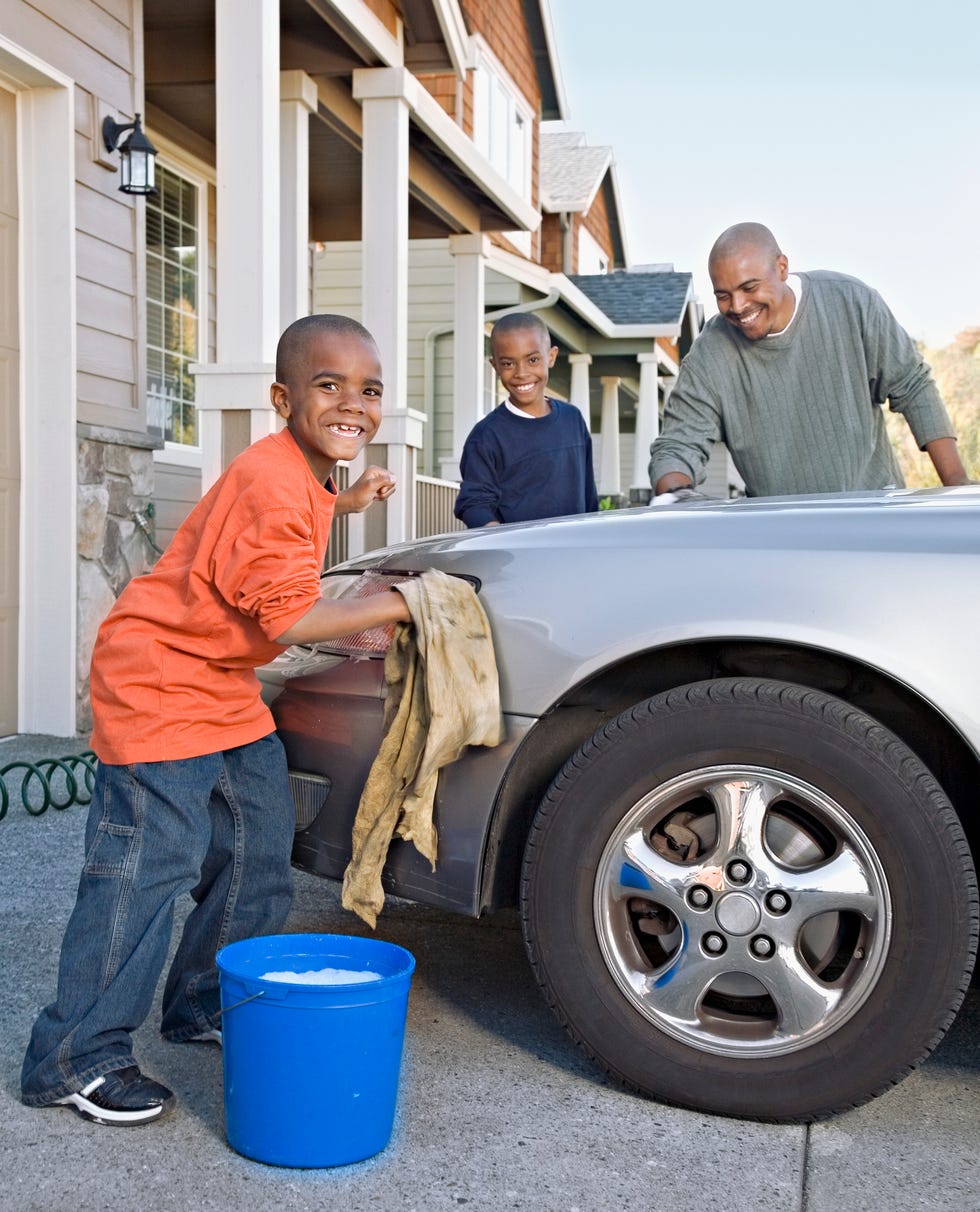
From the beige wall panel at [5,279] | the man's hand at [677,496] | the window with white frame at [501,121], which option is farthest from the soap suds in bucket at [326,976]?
the window with white frame at [501,121]

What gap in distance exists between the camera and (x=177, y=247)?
923cm

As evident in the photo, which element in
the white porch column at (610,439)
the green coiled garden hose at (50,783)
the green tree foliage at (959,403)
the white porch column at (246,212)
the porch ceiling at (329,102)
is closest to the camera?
the green coiled garden hose at (50,783)

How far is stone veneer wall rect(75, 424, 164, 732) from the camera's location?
20.9 ft

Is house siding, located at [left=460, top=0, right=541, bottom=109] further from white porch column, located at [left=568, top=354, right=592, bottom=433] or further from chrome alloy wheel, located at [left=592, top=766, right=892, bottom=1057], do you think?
chrome alloy wheel, located at [left=592, top=766, right=892, bottom=1057]

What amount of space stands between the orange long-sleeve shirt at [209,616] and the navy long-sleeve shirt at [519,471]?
188cm

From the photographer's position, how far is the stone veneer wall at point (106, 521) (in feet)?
20.9

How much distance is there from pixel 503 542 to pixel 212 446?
138 inches

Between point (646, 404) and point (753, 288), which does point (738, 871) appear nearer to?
point (753, 288)

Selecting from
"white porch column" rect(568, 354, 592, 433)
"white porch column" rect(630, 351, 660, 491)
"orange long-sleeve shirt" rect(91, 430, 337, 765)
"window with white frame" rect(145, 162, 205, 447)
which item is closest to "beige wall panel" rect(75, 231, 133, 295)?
"window with white frame" rect(145, 162, 205, 447)

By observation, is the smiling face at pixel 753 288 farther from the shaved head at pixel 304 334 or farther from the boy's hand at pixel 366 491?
the shaved head at pixel 304 334

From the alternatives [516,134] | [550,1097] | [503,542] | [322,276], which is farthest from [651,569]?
[516,134]

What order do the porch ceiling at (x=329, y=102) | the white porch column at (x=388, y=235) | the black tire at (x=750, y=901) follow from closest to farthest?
the black tire at (x=750, y=901)
the porch ceiling at (x=329, y=102)
the white porch column at (x=388, y=235)

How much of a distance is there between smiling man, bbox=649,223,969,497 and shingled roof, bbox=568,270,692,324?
587 inches

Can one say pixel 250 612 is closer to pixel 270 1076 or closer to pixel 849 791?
pixel 270 1076
